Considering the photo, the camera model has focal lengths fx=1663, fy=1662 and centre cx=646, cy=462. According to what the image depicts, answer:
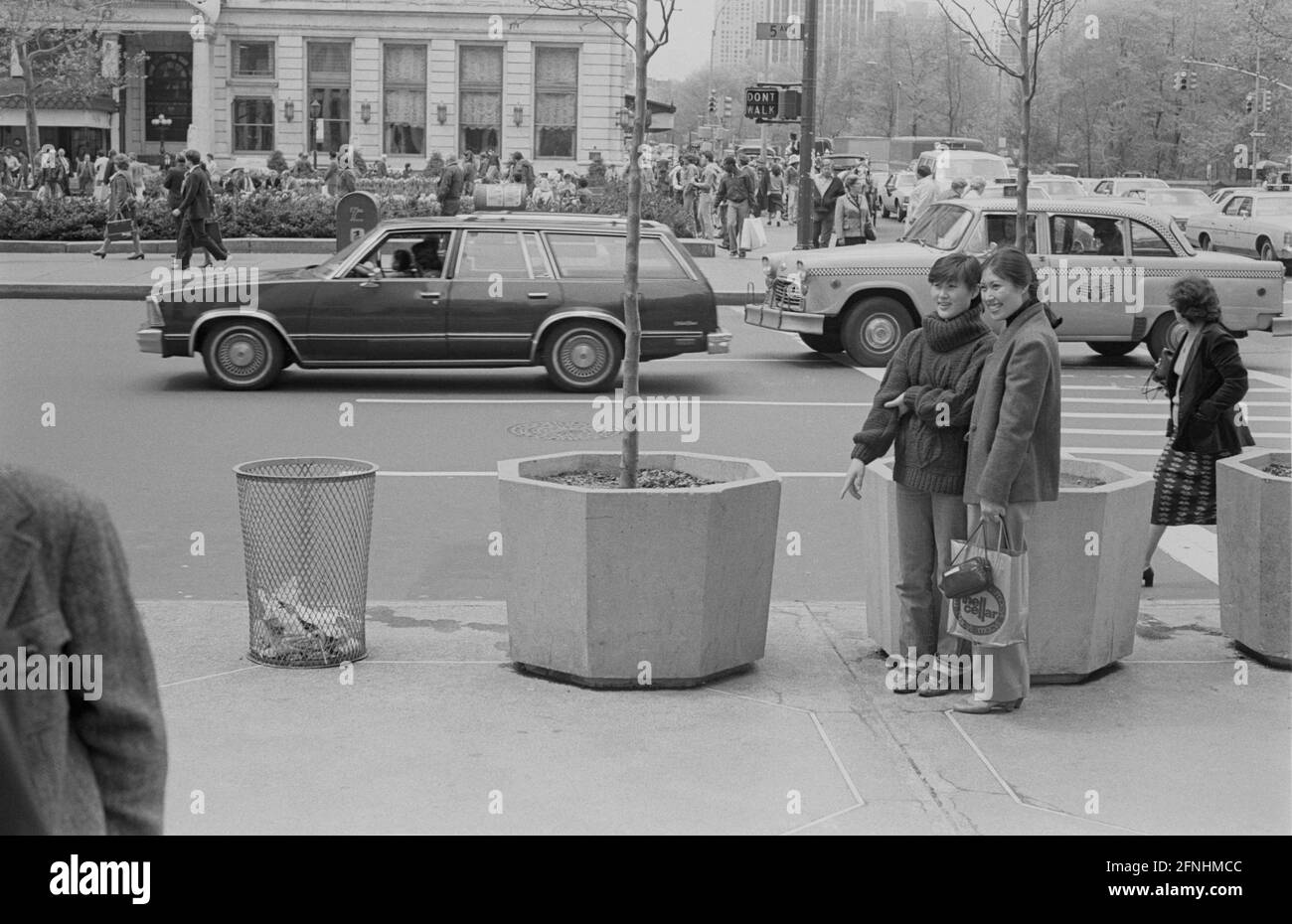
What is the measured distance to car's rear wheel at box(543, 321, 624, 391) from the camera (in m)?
15.2

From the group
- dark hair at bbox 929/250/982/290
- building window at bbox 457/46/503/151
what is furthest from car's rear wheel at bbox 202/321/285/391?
building window at bbox 457/46/503/151

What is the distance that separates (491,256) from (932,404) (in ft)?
30.5

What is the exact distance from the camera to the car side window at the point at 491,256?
15070mm

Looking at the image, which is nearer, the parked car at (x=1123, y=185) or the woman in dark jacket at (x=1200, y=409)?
the woman in dark jacket at (x=1200, y=409)

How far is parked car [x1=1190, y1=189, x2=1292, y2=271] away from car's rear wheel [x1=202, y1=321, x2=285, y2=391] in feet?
80.9

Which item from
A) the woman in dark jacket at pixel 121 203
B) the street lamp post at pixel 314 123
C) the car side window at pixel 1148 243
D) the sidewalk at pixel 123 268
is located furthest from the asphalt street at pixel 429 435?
the street lamp post at pixel 314 123

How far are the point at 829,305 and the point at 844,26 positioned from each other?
167 metres

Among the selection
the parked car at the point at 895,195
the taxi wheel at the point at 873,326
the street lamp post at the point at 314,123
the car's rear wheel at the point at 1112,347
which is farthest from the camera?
the street lamp post at the point at 314,123

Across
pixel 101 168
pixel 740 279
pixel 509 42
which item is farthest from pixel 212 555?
pixel 509 42

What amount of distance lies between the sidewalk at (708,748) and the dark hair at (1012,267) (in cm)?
159

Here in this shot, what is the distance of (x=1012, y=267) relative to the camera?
5.98m

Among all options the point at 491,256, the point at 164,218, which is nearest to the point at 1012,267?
the point at 491,256

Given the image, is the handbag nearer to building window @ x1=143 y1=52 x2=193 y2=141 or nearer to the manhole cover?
the manhole cover

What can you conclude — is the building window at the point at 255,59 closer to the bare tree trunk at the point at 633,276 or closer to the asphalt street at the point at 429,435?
the asphalt street at the point at 429,435
